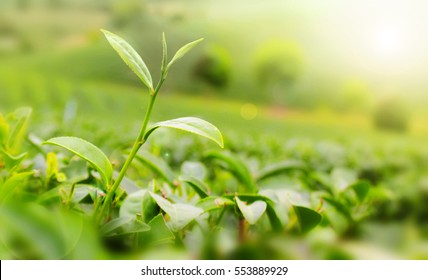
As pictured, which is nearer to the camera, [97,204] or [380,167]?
[97,204]

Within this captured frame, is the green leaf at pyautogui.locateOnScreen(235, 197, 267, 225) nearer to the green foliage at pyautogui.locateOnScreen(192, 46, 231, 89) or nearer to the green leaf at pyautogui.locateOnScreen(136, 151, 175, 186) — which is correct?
the green leaf at pyautogui.locateOnScreen(136, 151, 175, 186)

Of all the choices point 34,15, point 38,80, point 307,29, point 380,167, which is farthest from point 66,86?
point 380,167

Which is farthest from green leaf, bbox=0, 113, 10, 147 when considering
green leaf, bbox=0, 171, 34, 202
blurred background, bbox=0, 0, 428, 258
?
blurred background, bbox=0, 0, 428, 258

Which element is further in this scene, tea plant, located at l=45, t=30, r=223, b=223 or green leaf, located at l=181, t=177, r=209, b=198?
green leaf, located at l=181, t=177, r=209, b=198

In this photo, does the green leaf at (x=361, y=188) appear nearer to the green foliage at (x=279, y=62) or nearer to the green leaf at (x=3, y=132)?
the green leaf at (x=3, y=132)

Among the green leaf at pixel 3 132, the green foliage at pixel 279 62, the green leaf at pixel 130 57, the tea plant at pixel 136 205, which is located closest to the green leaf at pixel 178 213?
the tea plant at pixel 136 205
